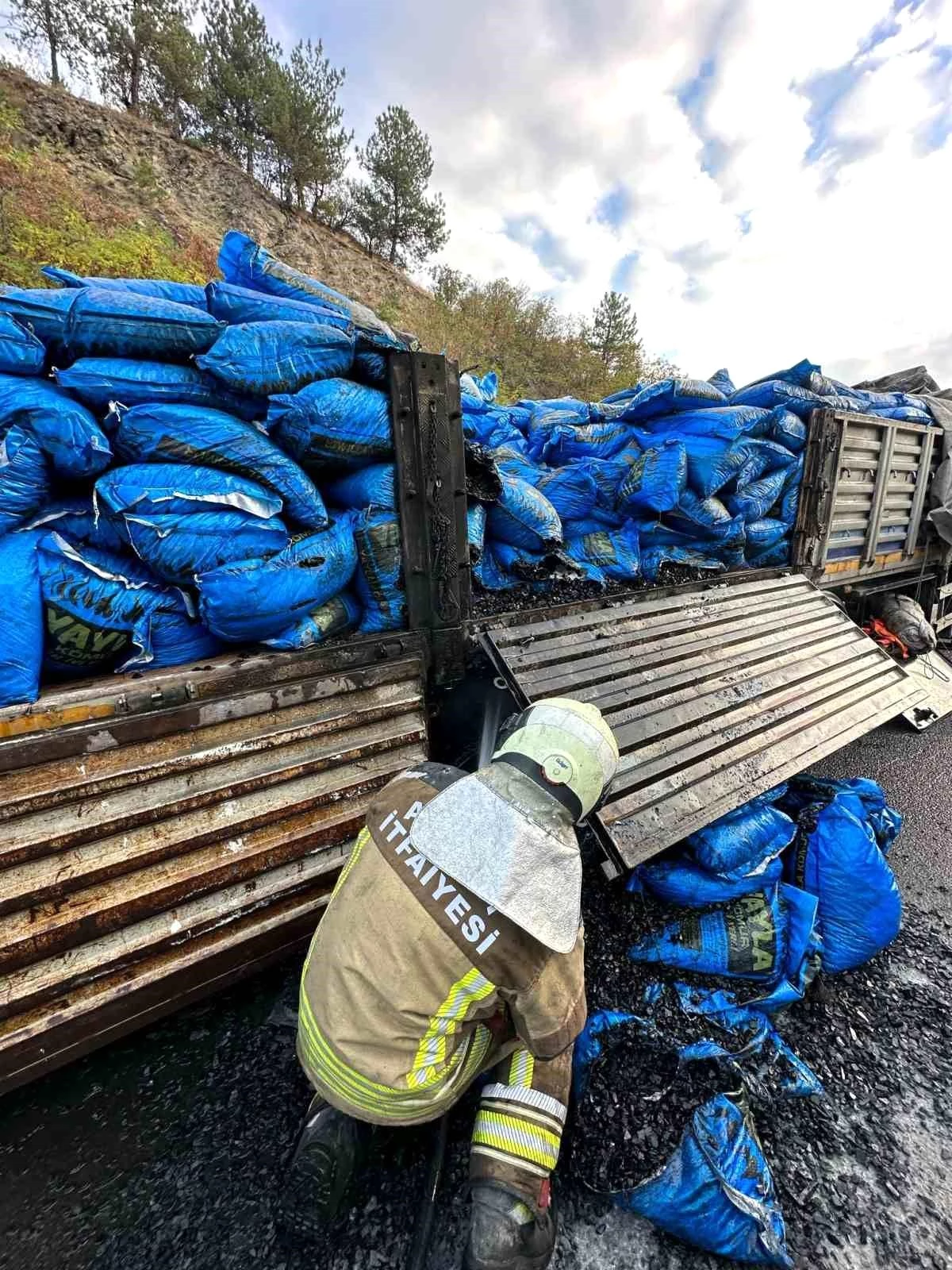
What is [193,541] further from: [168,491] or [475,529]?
[475,529]

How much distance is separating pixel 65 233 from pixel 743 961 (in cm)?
1075

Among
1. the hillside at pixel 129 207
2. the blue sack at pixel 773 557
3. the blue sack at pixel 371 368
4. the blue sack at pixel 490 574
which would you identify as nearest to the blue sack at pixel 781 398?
the blue sack at pixel 773 557

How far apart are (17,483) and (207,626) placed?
0.59 m

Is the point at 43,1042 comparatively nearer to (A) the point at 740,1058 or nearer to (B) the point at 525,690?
(B) the point at 525,690

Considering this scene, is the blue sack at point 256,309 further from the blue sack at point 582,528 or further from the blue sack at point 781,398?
the blue sack at point 781,398

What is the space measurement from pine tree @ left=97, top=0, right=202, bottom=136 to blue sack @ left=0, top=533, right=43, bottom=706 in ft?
52.2

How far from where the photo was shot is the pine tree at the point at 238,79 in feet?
37.5

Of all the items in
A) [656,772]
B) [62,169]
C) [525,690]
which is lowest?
[656,772]

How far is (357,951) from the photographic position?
3.64ft

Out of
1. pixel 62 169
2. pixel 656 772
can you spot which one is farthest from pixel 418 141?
pixel 656 772

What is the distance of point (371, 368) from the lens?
71.3 inches

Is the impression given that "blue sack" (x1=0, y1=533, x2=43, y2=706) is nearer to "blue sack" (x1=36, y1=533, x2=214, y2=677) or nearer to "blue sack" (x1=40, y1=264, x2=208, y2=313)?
"blue sack" (x1=36, y1=533, x2=214, y2=677)

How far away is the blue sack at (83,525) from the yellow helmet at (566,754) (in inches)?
51.6

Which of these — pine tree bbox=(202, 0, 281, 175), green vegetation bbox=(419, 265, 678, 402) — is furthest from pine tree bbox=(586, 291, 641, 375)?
pine tree bbox=(202, 0, 281, 175)
